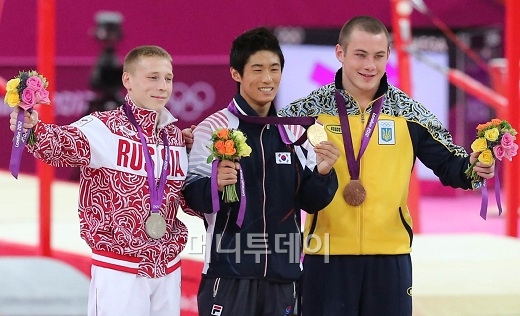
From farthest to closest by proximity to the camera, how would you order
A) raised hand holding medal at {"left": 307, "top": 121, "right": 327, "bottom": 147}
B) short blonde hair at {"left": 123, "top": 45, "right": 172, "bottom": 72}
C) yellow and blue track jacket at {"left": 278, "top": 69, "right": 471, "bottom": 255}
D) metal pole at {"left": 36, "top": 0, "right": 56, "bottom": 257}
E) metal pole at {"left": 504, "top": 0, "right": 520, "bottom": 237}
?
metal pole at {"left": 504, "top": 0, "right": 520, "bottom": 237}, metal pole at {"left": 36, "top": 0, "right": 56, "bottom": 257}, yellow and blue track jacket at {"left": 278, "top": 69, "right": 471, "bottom": 255}, short blonde hair at {"left": 123, "top": 45, "right": 172, "bottom": 72}, raised hand holding medal at {"left": 307, "top": 121, "right": 327, "bottom": 147}

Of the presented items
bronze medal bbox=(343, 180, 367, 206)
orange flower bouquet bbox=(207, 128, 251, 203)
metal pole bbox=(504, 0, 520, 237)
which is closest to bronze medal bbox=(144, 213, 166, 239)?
orange flower bouquet bbox=(207, 128, 251, 203)

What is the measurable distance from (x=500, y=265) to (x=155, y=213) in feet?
6.98

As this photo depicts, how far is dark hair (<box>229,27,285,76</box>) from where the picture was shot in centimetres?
376

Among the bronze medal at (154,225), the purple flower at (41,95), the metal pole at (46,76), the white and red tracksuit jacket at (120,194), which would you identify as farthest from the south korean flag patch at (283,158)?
the metal pole at (46,76)

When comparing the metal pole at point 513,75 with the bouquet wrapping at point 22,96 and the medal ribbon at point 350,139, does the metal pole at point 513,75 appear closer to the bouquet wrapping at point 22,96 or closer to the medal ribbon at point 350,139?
the medal ribbon at point 350,139

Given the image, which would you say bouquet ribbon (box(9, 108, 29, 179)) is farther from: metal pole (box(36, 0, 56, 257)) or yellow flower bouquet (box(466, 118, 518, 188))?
metal pole (box(36, 0, 56, 257))

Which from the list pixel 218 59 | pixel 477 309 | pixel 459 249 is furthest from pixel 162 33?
pixel 477 309

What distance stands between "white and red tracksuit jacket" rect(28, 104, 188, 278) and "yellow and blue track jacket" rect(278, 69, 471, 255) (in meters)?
0.54

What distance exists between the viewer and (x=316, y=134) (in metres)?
3.72

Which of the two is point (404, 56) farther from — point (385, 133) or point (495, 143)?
point (495, 143)

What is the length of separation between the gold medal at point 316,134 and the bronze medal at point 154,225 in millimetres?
591

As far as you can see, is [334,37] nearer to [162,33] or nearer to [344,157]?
[162,33]

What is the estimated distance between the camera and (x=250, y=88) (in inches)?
148

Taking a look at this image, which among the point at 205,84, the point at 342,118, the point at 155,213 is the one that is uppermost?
the point at 205,84
